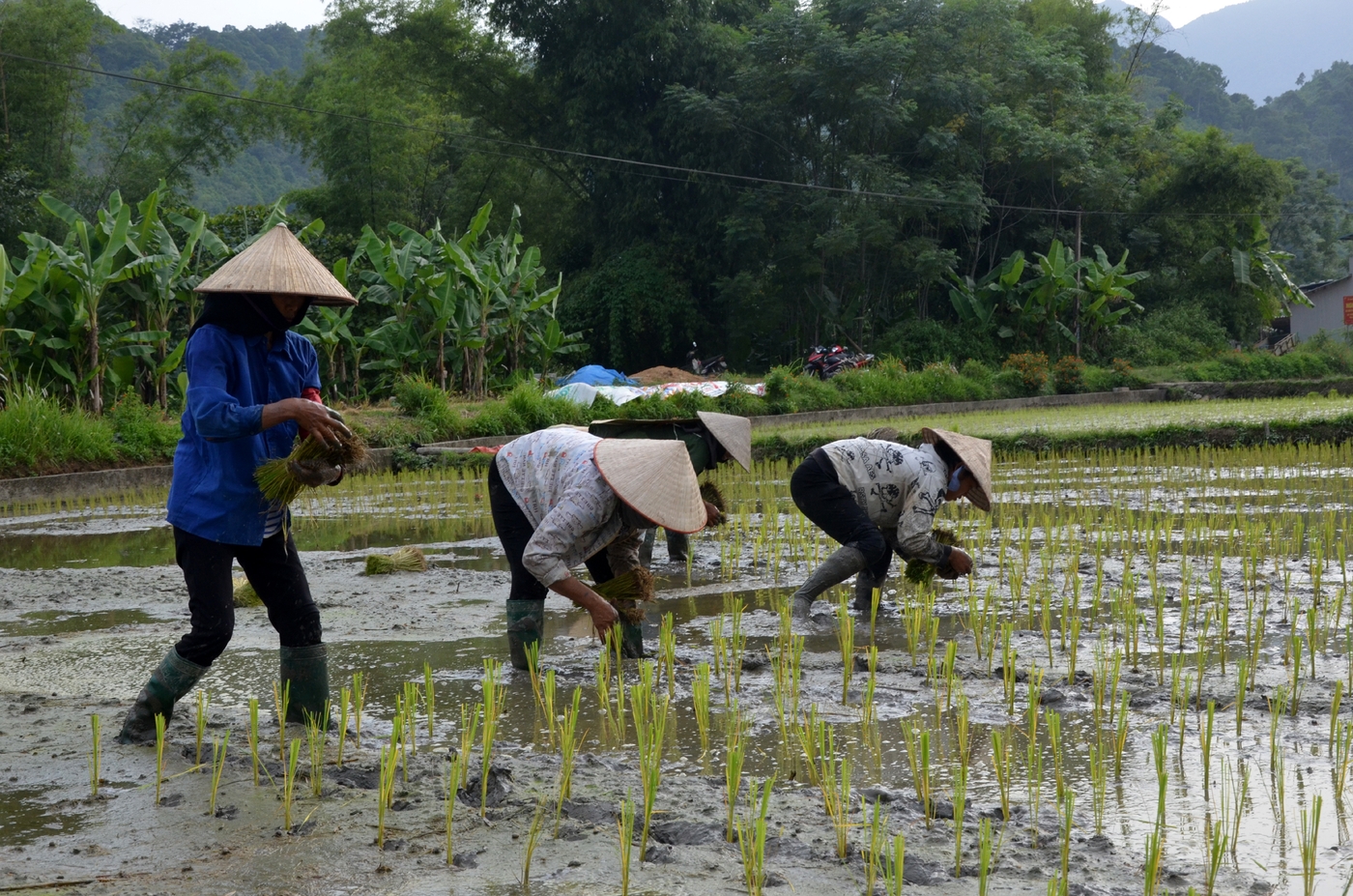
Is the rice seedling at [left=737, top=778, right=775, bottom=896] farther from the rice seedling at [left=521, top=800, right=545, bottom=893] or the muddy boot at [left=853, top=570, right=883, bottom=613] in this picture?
the muddy boot at [left=853, top=570, right=883, bottom=613]

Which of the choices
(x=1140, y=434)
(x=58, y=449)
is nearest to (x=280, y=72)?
(x=58, y=449)

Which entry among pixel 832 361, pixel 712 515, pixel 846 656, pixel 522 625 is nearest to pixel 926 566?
pixel 712 515

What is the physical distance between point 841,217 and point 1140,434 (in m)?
14.7

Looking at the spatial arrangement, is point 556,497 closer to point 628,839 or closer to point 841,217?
point 628,839

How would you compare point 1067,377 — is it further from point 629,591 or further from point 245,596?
point 629,591

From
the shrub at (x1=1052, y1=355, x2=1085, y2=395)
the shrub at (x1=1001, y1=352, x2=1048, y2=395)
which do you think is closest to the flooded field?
the shrub at (x1=1001, y1=352, x2=1048, y2=395)

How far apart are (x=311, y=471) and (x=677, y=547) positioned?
4.08 meters

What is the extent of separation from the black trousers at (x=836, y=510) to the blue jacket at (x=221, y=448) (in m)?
2.56

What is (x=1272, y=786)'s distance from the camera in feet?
10.5

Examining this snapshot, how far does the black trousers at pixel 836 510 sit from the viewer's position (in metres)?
5.29

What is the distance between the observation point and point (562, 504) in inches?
158

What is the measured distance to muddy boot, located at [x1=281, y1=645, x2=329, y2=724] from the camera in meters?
3.73

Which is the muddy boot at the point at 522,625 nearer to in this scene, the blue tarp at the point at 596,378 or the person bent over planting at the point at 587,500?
the person bent over planting at the point at 587,500

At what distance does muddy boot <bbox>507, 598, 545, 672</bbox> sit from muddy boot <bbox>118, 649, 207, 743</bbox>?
129 cm
